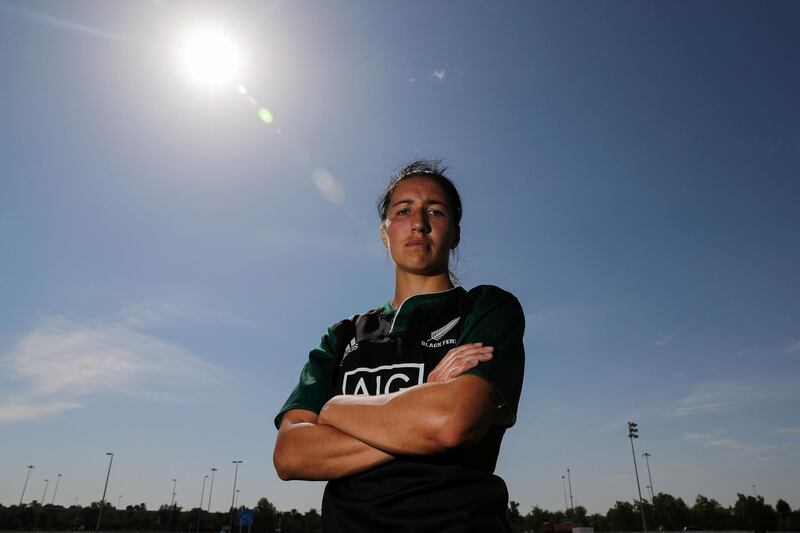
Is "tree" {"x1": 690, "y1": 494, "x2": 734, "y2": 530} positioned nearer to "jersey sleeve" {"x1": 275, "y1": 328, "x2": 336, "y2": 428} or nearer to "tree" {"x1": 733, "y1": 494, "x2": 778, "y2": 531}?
"tree" {"x1": 733, "y1": 494, "x2": 778, "y2": 531}

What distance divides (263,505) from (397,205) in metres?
151

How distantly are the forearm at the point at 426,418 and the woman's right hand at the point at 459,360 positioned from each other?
0.07 metres

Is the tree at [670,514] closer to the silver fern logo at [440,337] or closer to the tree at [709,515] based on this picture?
the tree at [709,515]

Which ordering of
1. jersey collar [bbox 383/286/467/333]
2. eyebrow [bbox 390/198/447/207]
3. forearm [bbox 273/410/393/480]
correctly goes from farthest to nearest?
eyebrow [bbox 390/198/447/207], jersey collar [bbox 383/286/467/333], forearm [bbox 273/410/393/480]

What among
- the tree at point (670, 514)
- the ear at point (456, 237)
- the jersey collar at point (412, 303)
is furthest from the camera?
the tree at point (670, 514)

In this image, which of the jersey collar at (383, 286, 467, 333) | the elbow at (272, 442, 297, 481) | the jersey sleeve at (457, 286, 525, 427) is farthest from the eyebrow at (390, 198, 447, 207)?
the elbow at (272, 442, 297, 481)

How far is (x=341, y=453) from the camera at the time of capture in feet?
6.73

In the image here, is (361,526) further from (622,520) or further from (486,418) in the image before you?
(622,520)

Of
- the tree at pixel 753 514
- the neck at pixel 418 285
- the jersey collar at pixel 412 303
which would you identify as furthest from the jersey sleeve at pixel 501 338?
the tree at pixel 753 514

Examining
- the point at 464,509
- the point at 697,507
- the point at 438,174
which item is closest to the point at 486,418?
the point at 464,509

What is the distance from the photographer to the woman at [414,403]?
1.84 m

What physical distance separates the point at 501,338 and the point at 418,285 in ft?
2.45

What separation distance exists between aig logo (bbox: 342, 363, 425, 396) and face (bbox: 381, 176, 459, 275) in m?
0.67

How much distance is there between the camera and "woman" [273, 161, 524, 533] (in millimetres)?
1843
